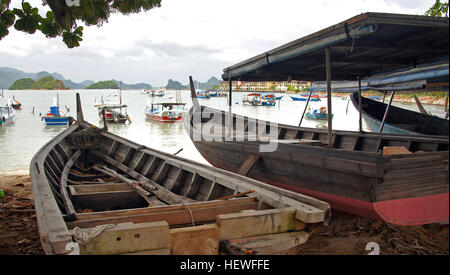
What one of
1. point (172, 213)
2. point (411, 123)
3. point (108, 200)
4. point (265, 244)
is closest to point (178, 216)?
point (172, 213)

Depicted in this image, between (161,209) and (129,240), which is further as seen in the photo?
(161,209)

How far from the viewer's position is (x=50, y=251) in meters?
2.45

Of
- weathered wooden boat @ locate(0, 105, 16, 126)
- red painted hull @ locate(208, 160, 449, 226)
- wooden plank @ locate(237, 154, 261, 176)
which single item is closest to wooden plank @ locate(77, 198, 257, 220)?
red painted hull @ locate(208, 160, 449, 226)

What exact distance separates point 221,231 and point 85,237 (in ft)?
3.78

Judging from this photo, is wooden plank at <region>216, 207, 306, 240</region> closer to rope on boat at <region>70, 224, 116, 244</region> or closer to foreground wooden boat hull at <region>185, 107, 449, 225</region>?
rope on boat at <region>70, 224, 116, 244</region>

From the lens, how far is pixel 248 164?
6.34 m

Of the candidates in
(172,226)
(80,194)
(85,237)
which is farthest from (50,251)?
(80,194)

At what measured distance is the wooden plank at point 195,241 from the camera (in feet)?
9.14

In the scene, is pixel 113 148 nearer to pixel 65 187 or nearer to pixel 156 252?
pixel 65 187

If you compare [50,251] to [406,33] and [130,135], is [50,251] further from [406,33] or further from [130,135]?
[130,135]

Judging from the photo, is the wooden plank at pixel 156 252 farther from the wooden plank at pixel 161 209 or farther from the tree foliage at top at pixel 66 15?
the tree foliage at top at pixel 66 15

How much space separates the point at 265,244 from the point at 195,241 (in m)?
0.65

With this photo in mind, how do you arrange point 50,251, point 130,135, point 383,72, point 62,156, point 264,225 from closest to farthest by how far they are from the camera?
point 50,251 < point 264,225 < point 383,72 < point 62,156 < point 130,135

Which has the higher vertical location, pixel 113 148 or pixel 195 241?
pixel 113 148
